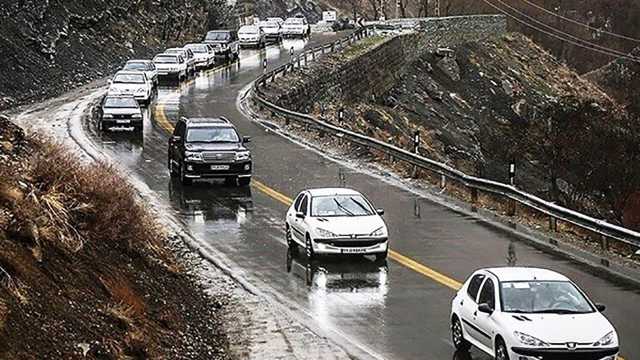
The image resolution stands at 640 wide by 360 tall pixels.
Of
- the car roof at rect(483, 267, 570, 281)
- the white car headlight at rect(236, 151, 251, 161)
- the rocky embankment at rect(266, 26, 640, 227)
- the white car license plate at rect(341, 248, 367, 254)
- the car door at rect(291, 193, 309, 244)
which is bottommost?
the rocky embankment at rect(266, 26, 640, 227)

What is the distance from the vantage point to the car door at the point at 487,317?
13.9 m

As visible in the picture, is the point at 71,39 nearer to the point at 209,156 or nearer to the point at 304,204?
the point at 209,156

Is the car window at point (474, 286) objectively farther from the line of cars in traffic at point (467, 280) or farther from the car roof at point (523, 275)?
the car roof at point (523, 275)

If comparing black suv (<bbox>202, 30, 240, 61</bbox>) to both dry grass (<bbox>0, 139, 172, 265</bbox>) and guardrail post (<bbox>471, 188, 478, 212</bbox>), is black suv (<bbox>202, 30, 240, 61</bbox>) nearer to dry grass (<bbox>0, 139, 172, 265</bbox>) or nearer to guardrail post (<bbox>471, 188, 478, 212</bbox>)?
guardrail post (<bbox>471, 188, 478, 212</bbox>)

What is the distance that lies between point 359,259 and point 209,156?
34.3ft

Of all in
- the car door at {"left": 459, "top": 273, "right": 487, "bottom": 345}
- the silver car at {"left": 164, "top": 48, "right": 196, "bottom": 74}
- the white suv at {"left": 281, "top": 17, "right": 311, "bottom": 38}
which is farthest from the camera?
the white suv at {"left": 281, "top": 17, "right": 311, "bottom": 38}

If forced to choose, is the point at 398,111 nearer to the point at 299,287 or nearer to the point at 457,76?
the point at 457,76

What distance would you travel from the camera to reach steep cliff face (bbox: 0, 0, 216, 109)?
5453cm

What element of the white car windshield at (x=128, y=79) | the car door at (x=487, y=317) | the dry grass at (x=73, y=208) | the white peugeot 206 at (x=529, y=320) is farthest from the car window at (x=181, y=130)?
the white car windshield at (x=128, y=79)

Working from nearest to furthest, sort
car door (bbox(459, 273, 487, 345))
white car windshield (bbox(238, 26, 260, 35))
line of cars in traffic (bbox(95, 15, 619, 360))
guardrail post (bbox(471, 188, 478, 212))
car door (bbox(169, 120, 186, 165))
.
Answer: line of cars in traffic (bbox(95, 15, 619, 360)) → car door (bbox(459, 273, 487, 345)) → guardrail post (bbox(471, 188, 478, 212)) → car door (bbox(169, 120, 186, 165)) → white car windshield (bbox(238, 26, 260, 35))

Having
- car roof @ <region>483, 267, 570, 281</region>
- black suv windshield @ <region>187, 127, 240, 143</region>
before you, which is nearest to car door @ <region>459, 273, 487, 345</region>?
car roof @ <region>483, 267, 570, 281</region>

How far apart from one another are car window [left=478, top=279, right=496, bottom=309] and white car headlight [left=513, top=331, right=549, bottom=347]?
1037 mm

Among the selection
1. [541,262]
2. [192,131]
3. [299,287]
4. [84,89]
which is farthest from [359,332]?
[84,89]

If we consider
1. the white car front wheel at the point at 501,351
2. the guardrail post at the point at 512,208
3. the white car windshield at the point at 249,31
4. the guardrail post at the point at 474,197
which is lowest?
→ the white car windshield at the point at 249,31
